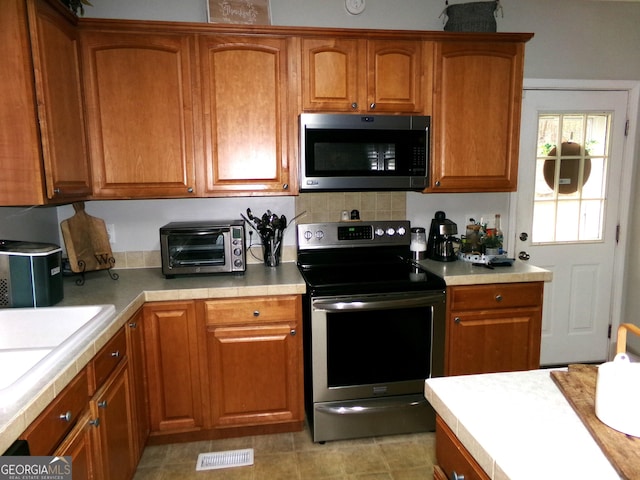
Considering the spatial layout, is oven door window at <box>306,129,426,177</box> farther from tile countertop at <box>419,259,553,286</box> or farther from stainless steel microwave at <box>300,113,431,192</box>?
tile countertop at <box>419,259,553,286</box>

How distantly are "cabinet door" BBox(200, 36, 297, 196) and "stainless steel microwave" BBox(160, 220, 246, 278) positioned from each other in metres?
0.22

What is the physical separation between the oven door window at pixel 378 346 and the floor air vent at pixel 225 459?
1.82 ft

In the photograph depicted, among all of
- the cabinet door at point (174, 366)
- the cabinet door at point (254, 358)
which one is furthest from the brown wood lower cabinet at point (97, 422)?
the cabinet door at point (254, 358)

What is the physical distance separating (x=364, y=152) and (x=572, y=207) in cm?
170

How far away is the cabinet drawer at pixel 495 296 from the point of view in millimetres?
2396

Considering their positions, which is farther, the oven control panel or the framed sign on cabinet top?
the oven control panel

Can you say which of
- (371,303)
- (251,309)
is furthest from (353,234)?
(251,309)

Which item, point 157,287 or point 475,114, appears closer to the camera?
point 157,287

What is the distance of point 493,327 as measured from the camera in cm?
246

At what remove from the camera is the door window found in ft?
10.0

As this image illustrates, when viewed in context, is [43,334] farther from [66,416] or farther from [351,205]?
[351,205]

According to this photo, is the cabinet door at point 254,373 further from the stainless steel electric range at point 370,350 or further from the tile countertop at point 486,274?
the tile countertop at point 486,274

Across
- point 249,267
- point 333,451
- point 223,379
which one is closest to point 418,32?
point 249,267

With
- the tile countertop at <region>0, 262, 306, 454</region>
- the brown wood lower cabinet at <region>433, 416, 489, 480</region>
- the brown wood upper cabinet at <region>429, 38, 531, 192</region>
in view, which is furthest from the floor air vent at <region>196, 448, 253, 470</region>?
the brown wood upper cabinet at <region>429, 38, 531, 192</region>
